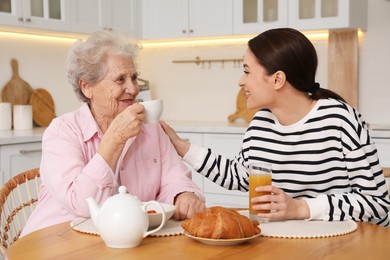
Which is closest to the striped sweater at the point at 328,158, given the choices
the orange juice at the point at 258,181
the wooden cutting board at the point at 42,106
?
the orange juice at the point at 258,181

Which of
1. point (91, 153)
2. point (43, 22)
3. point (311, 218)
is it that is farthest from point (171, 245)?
point (43, 22)

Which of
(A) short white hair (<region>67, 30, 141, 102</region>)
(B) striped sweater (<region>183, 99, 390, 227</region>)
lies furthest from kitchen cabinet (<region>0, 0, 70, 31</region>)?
(B) striped sweater (<region>183, 99, 390, 227</region>)

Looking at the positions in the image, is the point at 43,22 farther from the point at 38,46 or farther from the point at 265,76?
the point at 265,76

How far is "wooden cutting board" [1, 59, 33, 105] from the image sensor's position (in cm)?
404

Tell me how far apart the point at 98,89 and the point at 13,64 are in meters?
2.28

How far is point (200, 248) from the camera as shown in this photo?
1403 mm

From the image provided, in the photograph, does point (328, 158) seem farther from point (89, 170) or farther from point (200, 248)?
point (89, 170)

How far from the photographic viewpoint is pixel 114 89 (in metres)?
2.01

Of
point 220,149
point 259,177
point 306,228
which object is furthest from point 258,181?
point 220,149

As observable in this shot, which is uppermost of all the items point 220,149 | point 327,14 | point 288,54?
point 327,14

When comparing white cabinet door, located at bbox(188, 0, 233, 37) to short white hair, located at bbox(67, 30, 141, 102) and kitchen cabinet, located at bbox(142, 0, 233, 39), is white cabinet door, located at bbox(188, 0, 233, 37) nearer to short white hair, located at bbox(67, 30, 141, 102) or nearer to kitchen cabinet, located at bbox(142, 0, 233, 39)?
kitchen cabinet, located at bbox(142, 0, 233, 39)

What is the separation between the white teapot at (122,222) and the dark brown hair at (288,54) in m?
0.70

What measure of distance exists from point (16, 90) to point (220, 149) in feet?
4.75

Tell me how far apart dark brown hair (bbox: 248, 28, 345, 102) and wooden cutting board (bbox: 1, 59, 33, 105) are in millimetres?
2578
